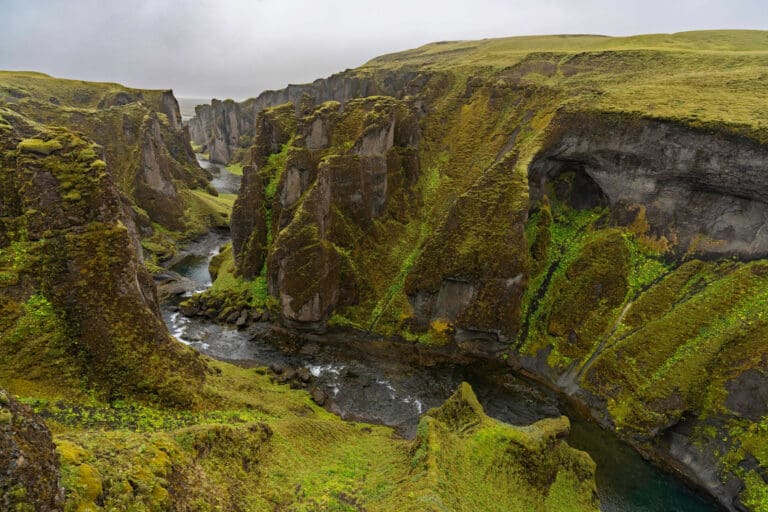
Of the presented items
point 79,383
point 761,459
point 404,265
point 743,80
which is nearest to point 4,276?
Answer: point 79,383

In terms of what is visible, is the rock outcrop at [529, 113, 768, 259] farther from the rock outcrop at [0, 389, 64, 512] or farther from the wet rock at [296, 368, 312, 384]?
the rock outcrop at [0, 389, 64, 512]

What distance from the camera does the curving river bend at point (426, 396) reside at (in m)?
26.8

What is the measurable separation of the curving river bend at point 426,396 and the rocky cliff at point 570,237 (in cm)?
199

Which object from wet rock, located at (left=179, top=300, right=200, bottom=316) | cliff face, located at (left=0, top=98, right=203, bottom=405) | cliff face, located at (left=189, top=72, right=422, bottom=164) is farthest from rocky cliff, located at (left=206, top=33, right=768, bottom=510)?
cliff face, located at (left=189, top=72, right=422, bottom=164)

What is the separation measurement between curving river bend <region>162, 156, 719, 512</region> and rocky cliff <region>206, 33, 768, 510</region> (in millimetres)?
1989

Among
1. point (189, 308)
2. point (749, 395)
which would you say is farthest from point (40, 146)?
point (749, 395)

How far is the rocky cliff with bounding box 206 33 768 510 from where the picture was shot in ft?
99.9

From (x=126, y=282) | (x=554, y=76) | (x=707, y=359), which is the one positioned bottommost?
(x=707, y=359)

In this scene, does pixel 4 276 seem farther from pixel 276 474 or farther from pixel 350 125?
pixel 350 125

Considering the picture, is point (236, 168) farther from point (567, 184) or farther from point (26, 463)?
point (26, 463)

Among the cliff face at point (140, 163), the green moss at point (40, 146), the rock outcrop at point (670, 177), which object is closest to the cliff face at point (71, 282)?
the green moss at point (40, 146)

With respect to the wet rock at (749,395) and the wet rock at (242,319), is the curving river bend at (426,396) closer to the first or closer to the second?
the wet rock at (242,319)

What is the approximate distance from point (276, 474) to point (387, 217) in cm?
3400

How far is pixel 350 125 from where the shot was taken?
47.3 meters
